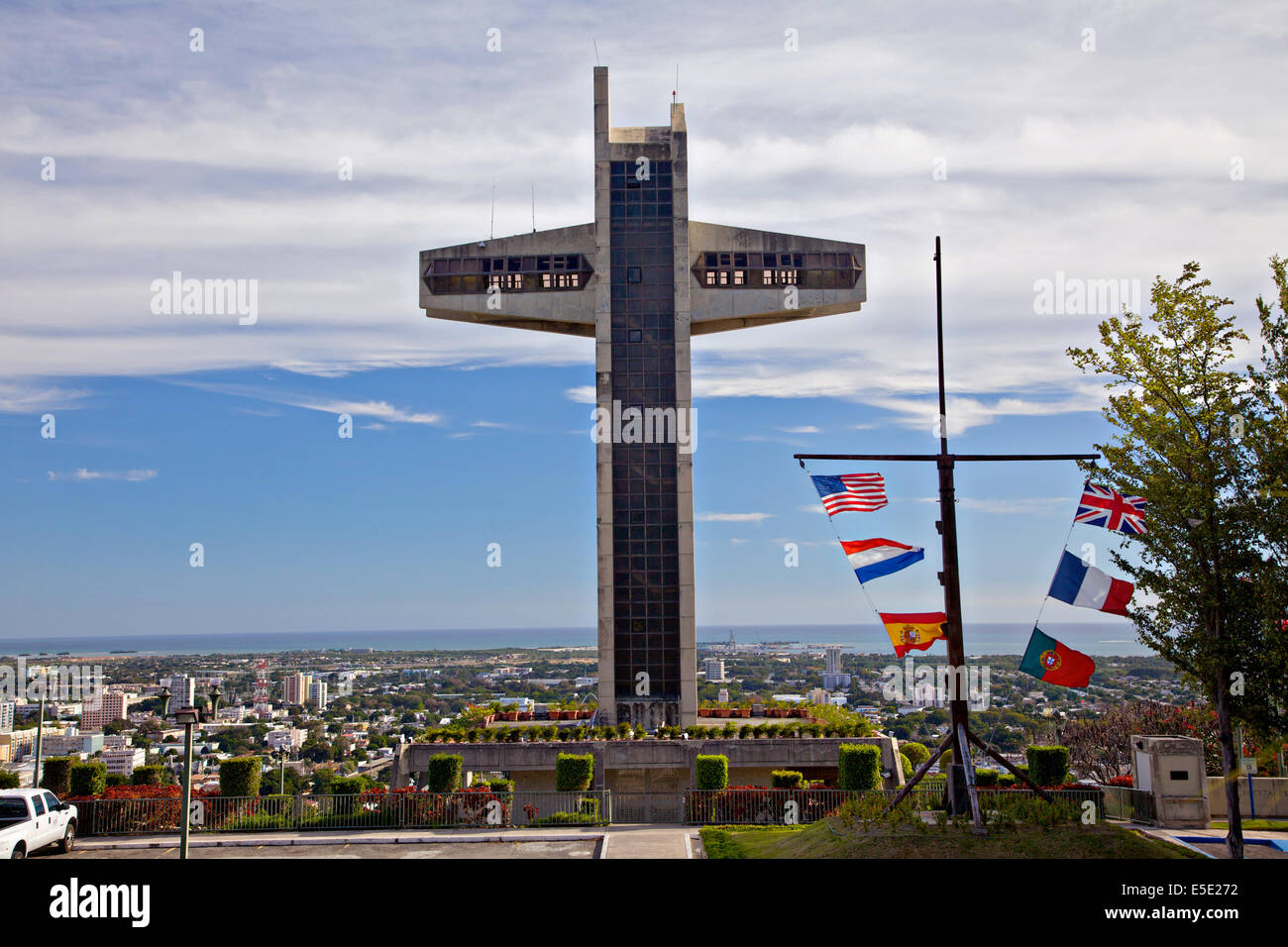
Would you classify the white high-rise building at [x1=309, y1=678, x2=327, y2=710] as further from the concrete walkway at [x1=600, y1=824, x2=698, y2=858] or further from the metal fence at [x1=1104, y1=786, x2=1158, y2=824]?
the metal fence at [x1=1104, y1=786, x2=1158, y2=824]

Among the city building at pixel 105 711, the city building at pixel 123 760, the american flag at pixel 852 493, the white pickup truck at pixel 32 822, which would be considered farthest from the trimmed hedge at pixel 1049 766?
the city building at pixel 105 711

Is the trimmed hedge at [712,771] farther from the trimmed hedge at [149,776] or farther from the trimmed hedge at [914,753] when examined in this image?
the trimmed hedge at [149,776]

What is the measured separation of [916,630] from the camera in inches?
872

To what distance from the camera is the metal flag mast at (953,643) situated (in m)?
20.7

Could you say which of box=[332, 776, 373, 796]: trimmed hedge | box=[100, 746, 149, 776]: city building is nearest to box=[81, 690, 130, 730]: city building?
box=[100, 746, 149, 776]: city building

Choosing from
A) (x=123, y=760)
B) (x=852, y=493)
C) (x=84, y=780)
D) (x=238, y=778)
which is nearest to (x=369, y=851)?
(x=238, y=778)

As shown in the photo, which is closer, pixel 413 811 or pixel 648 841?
pixel 648 841

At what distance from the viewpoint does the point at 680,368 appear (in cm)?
4656

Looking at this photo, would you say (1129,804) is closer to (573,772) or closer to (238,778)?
(573,772)

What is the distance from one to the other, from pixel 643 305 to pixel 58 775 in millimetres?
29957

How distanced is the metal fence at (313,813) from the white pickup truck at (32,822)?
3100 millimetres

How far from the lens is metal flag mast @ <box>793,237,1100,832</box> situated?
68.0ft
